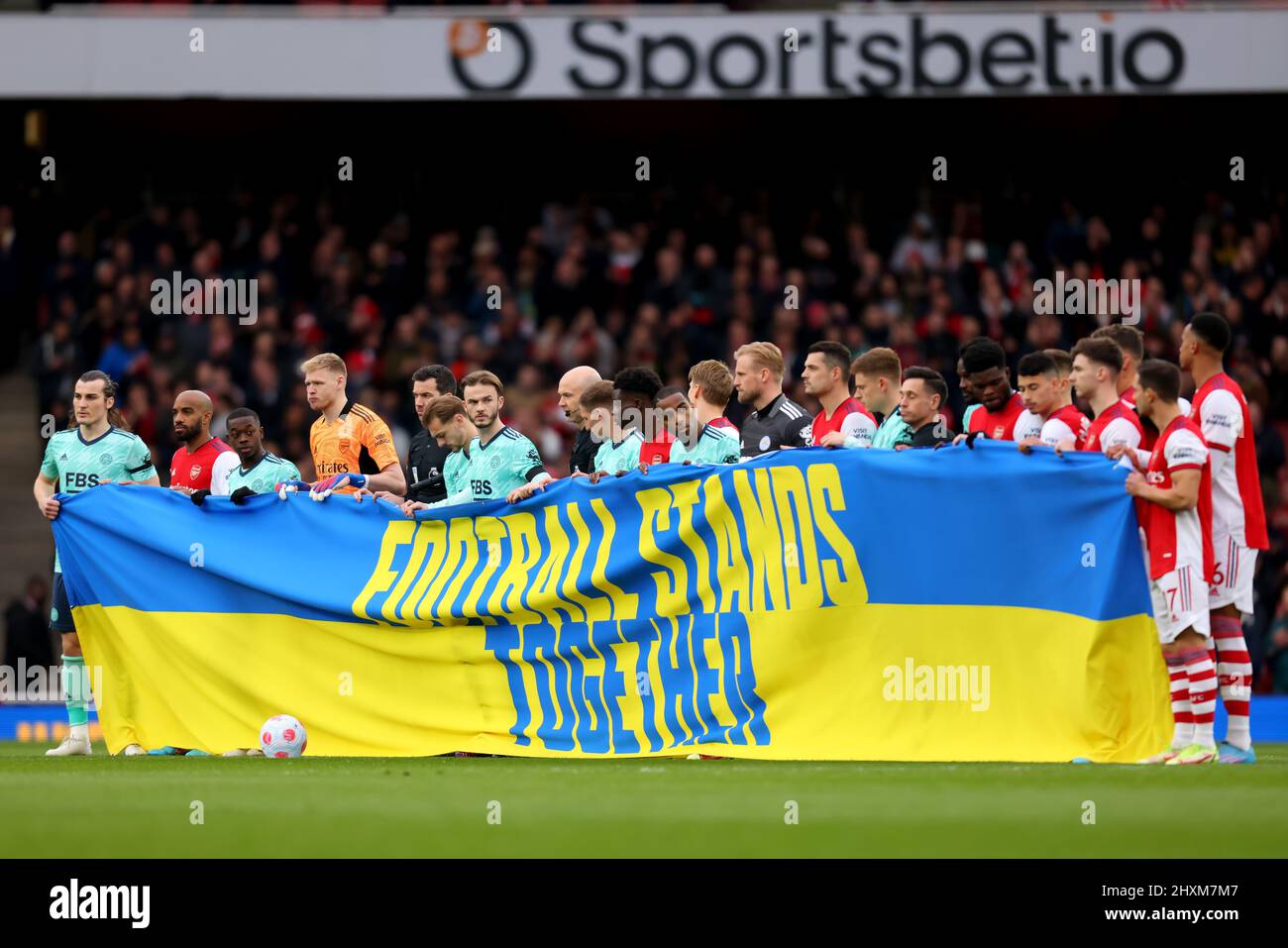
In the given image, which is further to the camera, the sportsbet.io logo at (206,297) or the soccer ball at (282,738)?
the sportsbet.io logo at (206,297)

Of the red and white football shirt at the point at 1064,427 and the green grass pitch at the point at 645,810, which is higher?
the red and white football shirt at the point at 1064,427

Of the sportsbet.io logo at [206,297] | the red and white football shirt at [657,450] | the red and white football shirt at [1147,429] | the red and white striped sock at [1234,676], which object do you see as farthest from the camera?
the sportsbet.io logo at [206,297]

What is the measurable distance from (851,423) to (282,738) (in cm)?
336

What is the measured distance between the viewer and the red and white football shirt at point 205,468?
37.5 feet

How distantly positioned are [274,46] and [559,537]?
436 inches

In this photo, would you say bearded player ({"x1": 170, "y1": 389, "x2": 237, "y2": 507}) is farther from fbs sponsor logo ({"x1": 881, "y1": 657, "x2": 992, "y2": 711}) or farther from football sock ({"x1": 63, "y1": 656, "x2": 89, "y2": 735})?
fbs sponsor logo ({"x1": 881, "y1": 657, "x2": 992, "y2": 711})

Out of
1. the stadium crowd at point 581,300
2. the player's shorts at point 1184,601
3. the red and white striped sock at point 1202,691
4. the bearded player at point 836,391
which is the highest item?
the stadium crowd at point 581,300

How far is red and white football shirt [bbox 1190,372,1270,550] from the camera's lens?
1006cm

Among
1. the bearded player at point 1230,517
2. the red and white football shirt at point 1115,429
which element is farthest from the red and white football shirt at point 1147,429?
the bearded player at point 1230,517

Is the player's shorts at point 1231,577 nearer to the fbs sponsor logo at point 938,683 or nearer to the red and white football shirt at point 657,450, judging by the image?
the fbs sponsor logo at point 938,683

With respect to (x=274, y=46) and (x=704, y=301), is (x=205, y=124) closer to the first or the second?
(x=274, y=46)
